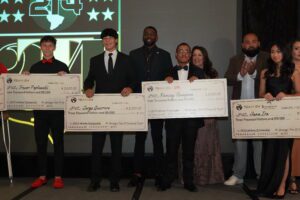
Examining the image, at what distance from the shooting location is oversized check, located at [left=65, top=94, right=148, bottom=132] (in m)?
4.07

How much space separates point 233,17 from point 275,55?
132cm

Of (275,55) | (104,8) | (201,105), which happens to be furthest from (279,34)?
(104,8)

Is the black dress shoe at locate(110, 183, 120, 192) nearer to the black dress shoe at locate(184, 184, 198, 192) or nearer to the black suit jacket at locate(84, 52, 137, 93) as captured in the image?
the black dress shoe at locate(184, 184, 198, 192)

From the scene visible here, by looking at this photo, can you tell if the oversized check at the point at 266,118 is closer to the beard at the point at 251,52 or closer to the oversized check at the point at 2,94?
the beard at the point at 251,52

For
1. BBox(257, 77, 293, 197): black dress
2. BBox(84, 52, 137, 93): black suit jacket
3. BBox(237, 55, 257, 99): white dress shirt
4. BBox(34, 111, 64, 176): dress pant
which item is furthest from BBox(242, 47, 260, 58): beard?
BBox(34, 111, 64, 176): dress pant

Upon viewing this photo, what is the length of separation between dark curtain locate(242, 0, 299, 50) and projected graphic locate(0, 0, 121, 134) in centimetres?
179

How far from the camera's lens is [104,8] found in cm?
512

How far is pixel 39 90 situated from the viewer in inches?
171

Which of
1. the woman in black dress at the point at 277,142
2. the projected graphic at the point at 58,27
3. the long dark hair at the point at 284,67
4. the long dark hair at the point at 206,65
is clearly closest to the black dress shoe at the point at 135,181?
the woman in black dress at the point at 277,142

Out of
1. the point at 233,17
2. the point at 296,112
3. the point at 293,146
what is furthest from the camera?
the point at 233,17

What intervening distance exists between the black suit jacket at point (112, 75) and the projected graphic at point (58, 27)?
98cm

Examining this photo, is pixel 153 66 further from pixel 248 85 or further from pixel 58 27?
pixel 58 27

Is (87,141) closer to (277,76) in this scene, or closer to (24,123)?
(24,123)

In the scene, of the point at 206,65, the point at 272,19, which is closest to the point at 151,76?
the point at 206,65
